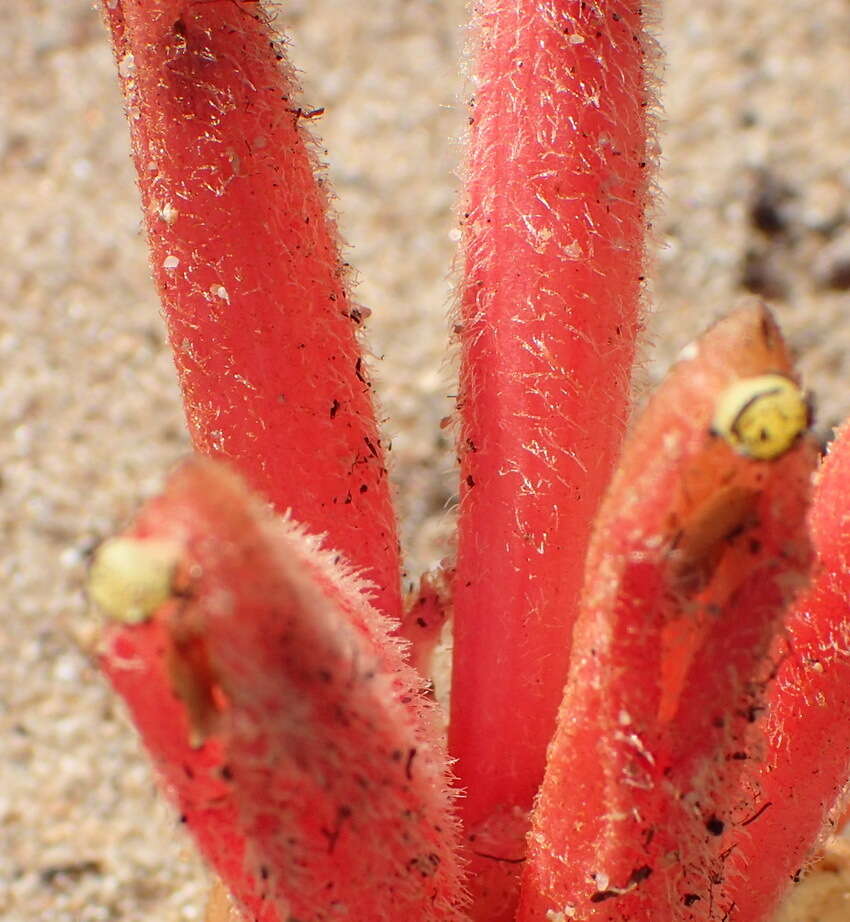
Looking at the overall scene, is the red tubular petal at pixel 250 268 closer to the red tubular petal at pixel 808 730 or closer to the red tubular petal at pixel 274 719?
the red tubular petal at pixel 274 719

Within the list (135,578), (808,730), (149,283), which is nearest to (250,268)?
(135,578)

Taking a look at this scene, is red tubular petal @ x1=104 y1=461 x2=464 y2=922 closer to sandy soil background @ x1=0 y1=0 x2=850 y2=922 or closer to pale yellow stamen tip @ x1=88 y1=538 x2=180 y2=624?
pale yellow stamen tip @ x1=88 y1=538 x2=180 y2=624

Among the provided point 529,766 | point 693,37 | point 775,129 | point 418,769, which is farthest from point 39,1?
point 418,769

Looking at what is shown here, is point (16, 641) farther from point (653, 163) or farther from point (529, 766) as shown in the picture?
point (653, 163)

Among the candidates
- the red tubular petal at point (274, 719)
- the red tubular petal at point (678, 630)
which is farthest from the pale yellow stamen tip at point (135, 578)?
the red tubular petal at point (678, 630)


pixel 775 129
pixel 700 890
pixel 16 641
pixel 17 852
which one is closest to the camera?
pixel 700 890

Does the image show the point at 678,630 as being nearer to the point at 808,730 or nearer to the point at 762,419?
the point at 762,419
